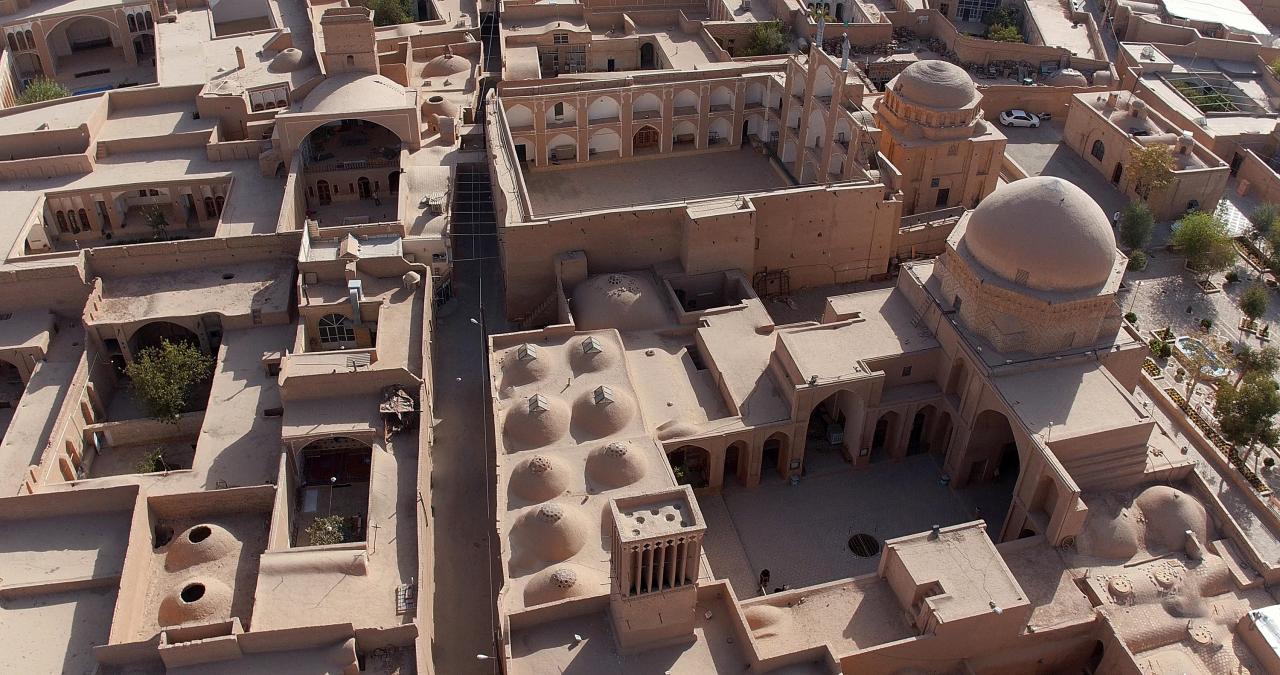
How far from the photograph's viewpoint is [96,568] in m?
35.2

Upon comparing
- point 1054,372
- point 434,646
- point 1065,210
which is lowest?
point 434,646

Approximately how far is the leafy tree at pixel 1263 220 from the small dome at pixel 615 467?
3688cm

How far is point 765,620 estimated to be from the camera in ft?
107

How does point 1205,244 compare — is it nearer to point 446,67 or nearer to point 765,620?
point 765,620

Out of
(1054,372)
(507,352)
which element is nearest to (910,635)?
(1054,372)

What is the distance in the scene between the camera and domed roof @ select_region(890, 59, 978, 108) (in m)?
50.9

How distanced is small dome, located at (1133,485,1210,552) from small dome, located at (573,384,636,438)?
736 inches

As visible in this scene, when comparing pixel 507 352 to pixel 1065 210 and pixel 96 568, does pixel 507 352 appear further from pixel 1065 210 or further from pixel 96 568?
pixel 1065 210

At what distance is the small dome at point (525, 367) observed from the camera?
40.7 metres

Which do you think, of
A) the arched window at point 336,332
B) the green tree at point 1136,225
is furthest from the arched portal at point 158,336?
the green tree at point 1136,225

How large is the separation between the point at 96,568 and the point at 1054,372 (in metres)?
35.1

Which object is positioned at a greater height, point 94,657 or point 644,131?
point 644,131

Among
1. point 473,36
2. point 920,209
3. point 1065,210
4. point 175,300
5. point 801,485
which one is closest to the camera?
point 1065,210

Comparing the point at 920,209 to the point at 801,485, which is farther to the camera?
the point at 920,209
